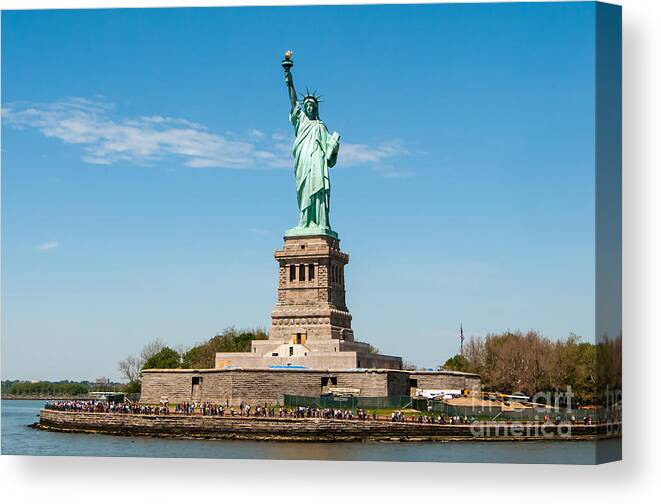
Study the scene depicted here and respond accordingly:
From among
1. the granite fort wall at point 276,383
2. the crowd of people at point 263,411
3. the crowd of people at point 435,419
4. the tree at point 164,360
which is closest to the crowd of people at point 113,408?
the crowd of people at point 263,411

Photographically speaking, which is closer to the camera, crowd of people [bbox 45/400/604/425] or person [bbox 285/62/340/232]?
crowd of people [bbox 45/400/604/425]

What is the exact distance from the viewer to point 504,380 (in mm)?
76000

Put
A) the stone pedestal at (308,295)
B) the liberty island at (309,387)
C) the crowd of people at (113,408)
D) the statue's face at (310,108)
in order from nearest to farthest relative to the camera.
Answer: the liberty island at (309,387) < the crowd of people at (113,408) < the stone pedestal at (308,295) < the statue's face at (310,108)

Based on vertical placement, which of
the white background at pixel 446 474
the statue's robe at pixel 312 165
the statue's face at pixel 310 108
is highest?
the statue's face at pixel 310 108

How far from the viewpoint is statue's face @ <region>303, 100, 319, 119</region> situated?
2519 inches

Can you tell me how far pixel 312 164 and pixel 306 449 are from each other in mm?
21621

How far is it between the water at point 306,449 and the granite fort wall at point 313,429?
937mm

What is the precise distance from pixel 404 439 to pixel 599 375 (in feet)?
54.8

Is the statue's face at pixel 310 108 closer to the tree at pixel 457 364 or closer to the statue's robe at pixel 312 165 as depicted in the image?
the statue's robe at pixel 312 165

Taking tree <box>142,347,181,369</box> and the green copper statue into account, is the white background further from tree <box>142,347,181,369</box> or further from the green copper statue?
tree <box>142,347,181,369</box>

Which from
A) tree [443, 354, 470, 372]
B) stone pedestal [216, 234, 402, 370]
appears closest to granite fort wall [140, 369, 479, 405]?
stone pedestal [216, 234, 402, 370]

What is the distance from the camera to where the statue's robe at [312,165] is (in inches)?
2515

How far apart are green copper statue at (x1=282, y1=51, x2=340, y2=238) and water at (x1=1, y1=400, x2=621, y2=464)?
56.9 feet

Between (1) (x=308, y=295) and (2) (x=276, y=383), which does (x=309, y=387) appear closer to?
(2) (x=276, y=383)
